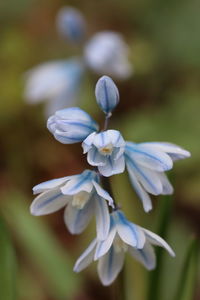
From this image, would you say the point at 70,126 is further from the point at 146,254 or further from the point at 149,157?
the point at 146,254

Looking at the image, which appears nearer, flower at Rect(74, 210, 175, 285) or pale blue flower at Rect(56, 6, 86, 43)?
flower at Rect(74, 210, 175, 285)

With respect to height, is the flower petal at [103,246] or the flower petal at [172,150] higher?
the flower petal at [172,150]

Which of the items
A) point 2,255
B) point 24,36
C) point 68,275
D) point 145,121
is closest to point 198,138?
point 145,121

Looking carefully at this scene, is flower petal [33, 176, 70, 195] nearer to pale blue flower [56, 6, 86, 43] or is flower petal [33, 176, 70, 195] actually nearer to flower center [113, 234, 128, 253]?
A: flower center [113, 234, 128, 253]

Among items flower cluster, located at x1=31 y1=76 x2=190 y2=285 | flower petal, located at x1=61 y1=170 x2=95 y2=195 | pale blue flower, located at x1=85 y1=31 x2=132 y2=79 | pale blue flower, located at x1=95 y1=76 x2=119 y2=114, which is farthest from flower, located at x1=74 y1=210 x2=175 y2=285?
pale blue flower, located at x1=85 y1=31 x2=132 y2=79

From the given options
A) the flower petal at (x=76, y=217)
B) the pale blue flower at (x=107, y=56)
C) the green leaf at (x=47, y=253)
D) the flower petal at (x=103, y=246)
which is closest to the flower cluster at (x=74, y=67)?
the pale blue flower at (x=107, y=56)

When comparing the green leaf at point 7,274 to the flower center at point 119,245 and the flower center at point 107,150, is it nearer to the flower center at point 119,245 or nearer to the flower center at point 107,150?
the flower center at point 119,245
